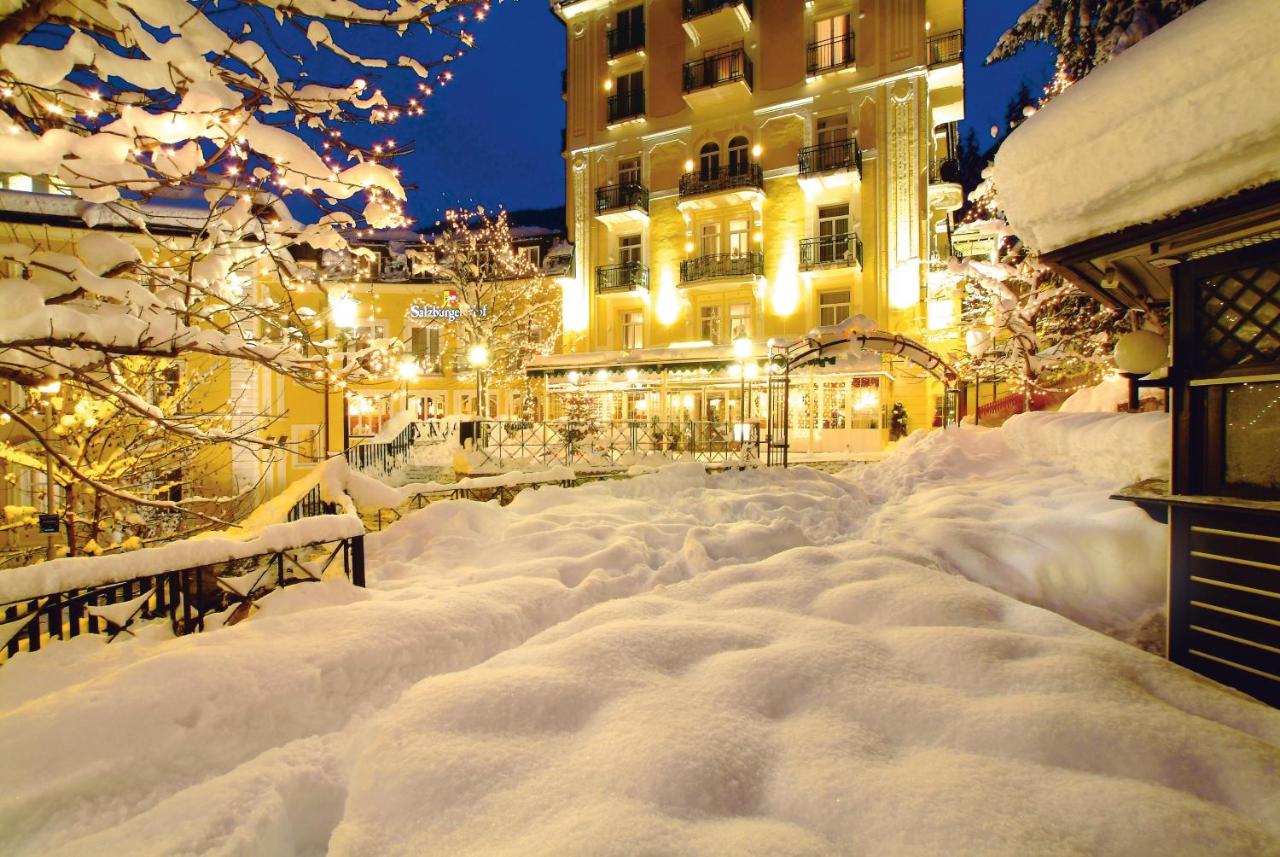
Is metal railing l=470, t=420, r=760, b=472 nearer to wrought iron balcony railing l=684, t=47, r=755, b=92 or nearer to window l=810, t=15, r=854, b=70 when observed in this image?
wrought iron balcony railing l=684, t=47, r=755, b=92

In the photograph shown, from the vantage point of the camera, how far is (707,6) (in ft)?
72.4

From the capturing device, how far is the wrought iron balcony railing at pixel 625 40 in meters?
24.1

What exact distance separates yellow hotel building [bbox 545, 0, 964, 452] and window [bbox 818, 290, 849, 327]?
0.17ft

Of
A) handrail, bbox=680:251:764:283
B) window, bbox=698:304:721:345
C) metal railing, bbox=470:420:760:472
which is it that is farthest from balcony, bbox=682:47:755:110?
metal railing, bbox=470:420:760:472

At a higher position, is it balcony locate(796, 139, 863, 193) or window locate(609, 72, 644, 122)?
window locate(609, 72, 644, 122)

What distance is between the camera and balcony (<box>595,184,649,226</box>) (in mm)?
24000

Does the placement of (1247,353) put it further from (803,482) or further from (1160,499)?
(803,482)

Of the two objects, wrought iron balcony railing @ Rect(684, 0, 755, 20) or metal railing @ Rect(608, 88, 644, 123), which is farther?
metal railing @ Rect(608, 88, 644, 123)

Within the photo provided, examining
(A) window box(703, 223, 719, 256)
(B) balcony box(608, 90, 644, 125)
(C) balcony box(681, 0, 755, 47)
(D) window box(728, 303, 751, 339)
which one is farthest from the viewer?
(B) balcony box(608, 90, 644, 125)

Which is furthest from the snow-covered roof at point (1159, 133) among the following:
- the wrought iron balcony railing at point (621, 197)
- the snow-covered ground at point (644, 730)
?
the wrought iron balcony railing at point (621, 197)

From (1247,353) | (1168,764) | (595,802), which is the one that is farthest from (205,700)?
(1247,353)

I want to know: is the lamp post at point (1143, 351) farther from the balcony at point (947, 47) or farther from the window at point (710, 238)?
the balcony at point (947, 47)

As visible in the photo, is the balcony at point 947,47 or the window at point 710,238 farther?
the window at point 710,238

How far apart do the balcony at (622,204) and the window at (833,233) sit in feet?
24.5
